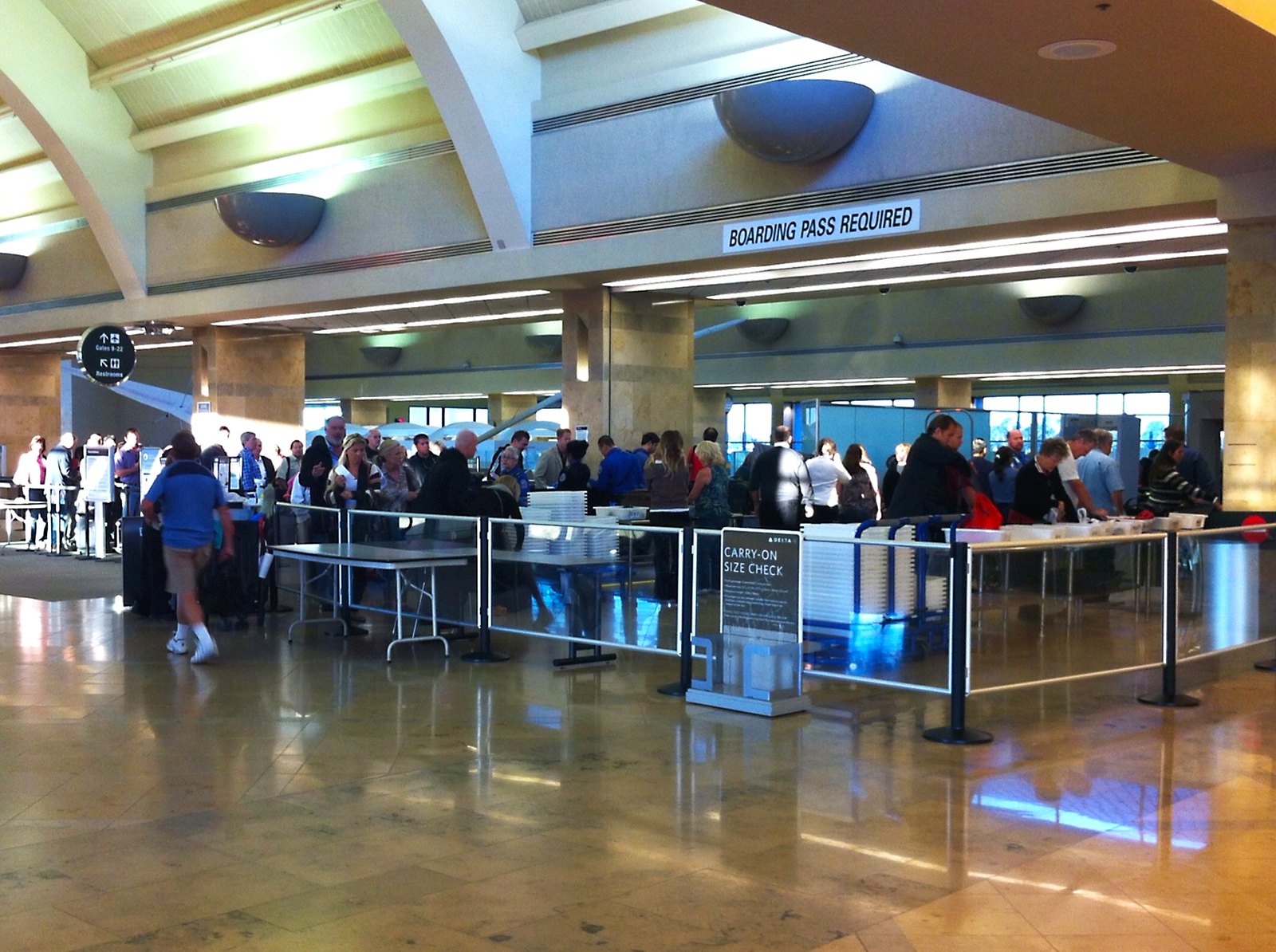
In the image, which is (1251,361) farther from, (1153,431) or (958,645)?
(1153,431)

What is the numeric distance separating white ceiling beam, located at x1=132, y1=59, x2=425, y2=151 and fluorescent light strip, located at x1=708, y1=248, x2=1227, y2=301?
5.83 metres

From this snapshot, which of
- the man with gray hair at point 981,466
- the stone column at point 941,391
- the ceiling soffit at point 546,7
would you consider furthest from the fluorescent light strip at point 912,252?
the stone column at point 941,391

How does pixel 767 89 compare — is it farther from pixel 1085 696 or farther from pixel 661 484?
pixel 1085 696

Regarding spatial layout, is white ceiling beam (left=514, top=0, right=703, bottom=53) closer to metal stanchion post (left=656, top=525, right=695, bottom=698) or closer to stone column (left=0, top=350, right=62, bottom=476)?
metal stanchion post (left=656, top=525, right=695, bottom=698)

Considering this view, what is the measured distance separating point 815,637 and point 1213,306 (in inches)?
855

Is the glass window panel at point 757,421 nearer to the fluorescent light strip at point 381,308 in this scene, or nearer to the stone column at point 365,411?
the stone column at point 365,411

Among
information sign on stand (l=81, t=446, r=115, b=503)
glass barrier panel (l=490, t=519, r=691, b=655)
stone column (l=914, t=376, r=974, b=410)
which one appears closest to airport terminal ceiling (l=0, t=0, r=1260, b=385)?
glass barrier panel (l=490, t=519, r=691, b=655)

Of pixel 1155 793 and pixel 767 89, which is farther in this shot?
pixel 767 89

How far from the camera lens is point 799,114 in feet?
46.1

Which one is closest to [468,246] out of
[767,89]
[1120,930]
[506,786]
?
[767,89]

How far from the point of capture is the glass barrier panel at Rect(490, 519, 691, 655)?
823 cm

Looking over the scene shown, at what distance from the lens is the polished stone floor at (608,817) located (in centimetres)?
416

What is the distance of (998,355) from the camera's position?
29.0 meters

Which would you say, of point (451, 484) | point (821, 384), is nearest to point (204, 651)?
point (451, 484)
